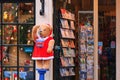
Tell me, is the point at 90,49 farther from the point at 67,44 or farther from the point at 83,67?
the point at 67,44

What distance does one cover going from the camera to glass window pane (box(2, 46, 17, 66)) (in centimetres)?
1064

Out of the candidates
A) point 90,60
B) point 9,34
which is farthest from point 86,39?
point 9,34

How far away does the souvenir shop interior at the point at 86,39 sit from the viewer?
36.9 ft

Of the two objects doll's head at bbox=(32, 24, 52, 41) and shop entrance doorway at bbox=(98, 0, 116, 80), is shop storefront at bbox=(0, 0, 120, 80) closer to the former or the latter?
shop entrance doorway at bbox=(98, 0, 116, 80)

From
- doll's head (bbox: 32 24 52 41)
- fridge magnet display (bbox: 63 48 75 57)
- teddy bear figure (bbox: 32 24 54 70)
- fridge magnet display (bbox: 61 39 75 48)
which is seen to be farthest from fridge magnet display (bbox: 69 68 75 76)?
doll's head (bbox: 32 24 52 41)

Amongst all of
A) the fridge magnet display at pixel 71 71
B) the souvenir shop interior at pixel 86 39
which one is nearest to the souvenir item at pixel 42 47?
the souvenir shop interior at pixel 86 39

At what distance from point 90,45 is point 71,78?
1.02m

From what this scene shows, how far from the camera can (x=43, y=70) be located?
32.0 ft

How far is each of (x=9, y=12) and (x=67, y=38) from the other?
1544 mm

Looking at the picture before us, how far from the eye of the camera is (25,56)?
34.8ft

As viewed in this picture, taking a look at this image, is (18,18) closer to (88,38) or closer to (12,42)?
(12,42)

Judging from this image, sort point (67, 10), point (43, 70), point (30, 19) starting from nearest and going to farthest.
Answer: point (43, 70) → point (30, 19) → point (67, 10)

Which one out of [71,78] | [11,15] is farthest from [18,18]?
[71,78]

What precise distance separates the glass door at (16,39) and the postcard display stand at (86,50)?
1756 mm
